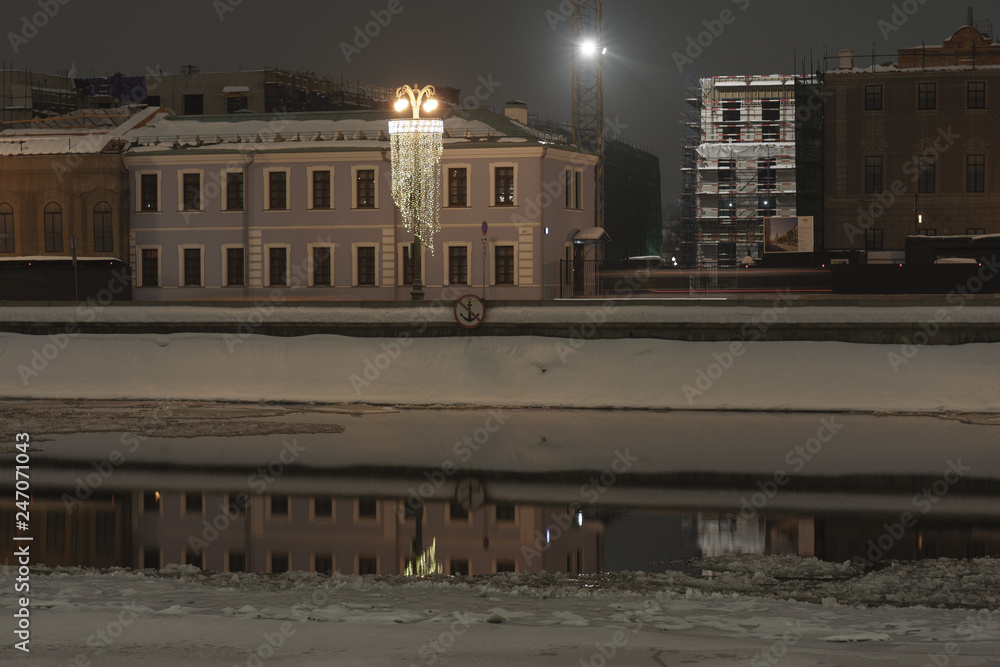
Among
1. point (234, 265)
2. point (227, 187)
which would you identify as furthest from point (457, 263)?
point (227, 187)

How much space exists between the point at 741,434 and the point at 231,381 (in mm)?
15063

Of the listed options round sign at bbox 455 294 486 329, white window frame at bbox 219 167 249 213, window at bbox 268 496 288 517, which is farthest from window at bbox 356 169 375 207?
window at bbox 268 496 288 517

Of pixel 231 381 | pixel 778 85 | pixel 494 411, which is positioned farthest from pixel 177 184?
pixel 778 85

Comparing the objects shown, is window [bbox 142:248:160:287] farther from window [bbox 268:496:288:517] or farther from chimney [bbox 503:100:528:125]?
window [bbox 268:496:288:517]

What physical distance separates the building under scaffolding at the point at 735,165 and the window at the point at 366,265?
76.5m

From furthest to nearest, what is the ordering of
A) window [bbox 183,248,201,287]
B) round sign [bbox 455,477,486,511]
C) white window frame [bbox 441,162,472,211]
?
1. window [bbox 183,248,201,287]
2. white window frame [bbox 441,162,472,211]
3. round sign [bbox 455,477,486,511]

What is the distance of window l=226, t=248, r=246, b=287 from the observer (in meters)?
47.7

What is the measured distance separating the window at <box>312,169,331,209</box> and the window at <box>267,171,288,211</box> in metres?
1.28

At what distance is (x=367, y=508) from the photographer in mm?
16219

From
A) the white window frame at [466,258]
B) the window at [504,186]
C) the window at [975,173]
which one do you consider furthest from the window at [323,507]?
the window at [975,173]

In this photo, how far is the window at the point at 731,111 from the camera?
13100 cm

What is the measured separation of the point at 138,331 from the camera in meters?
34.7

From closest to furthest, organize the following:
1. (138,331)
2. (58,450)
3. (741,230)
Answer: (58,450) < (138,331) < (741,230)

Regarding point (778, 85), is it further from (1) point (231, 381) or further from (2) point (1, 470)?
(2) point (1, 470)
